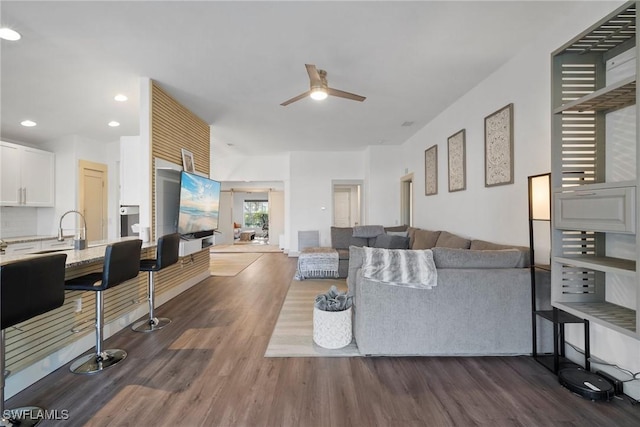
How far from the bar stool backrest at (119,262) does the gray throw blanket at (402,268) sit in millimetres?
1934

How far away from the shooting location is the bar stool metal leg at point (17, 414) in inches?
61.4

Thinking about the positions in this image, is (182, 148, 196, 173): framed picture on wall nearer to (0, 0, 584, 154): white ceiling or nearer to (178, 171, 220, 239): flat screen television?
(178, 171, 220, 239): flat screen television

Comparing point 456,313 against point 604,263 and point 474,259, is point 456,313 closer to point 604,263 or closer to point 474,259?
point 474,259

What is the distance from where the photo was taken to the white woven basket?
2.52 meters

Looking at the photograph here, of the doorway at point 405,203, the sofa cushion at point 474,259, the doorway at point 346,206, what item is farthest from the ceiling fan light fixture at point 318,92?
the doorway at point 346,206

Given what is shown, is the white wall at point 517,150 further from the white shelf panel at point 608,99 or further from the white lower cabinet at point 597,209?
the white lower cabinet at point 597,209

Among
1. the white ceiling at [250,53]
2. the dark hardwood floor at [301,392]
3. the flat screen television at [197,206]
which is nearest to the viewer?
the dark hardwood floor at [301,392]

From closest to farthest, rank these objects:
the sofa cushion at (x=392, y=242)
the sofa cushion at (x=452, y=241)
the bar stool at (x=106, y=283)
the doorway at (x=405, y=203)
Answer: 1. the bar stool at (x=106, y=283)
2. the sofa cushion at (x=452, y=241)
3. the sofa cushion at (x=392, y=242)
4. the doorway at (x=405, y=203)

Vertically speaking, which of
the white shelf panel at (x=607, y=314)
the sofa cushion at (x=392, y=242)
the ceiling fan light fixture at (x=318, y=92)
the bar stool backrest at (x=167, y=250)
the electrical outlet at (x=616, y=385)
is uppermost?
the ceiling fan light fixture at (x=318, y=92)

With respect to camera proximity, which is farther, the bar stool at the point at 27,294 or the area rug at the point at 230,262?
the area rug at the point at 230,262

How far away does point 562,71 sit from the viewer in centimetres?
206

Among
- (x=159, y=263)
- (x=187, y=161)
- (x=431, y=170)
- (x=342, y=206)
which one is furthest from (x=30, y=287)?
(x=342, y=206)

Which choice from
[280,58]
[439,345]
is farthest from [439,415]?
[280,58]

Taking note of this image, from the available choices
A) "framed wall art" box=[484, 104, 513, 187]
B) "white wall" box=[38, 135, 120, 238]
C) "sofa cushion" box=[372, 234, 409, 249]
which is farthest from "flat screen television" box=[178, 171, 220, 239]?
"framed wall art" box=[484, 104, 513, 187]
